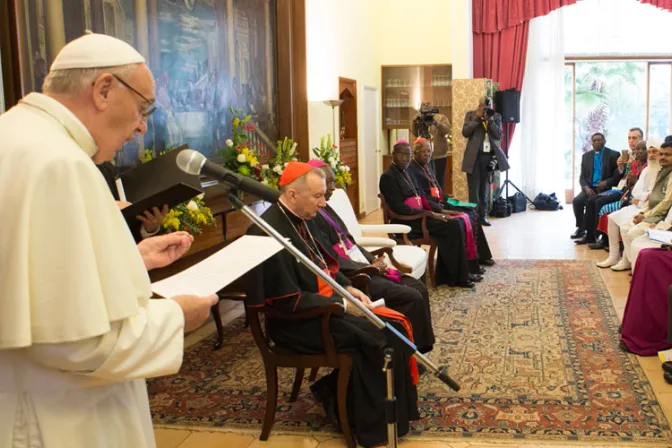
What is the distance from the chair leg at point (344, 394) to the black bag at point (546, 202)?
33.4ft

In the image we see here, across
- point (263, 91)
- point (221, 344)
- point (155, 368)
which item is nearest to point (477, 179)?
point (263, 91)

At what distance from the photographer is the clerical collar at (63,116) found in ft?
5.04

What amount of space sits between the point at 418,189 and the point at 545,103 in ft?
22.4

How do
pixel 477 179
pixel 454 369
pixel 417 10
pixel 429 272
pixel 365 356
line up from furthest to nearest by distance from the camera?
pixel 417 10 < pixel 477 179 < pixel 429 272 < pixel 454 369 < pixel 365 356

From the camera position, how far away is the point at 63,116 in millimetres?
1537

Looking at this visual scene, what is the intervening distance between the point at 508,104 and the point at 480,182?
1.86 metres

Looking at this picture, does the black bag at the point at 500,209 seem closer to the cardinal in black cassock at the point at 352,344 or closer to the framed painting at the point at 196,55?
the framed painting at the point at 196,55

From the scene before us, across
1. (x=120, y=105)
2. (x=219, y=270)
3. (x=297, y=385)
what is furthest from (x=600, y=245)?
(x=120, y=105)

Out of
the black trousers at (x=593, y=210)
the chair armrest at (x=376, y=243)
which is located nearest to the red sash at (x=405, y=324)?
the chair armrest at (x=376, y=243)

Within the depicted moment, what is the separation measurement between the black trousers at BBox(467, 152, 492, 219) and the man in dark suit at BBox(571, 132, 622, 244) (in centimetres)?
175

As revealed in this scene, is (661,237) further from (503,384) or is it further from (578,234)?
(578,234)

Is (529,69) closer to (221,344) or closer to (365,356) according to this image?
(221,344)

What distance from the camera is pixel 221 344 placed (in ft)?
17.9

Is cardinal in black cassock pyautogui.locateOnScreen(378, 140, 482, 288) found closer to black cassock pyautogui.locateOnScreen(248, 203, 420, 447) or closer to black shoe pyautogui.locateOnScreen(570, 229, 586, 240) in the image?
black shoe pyautogui.locateOnScreen(570, 229, 586, 240)
